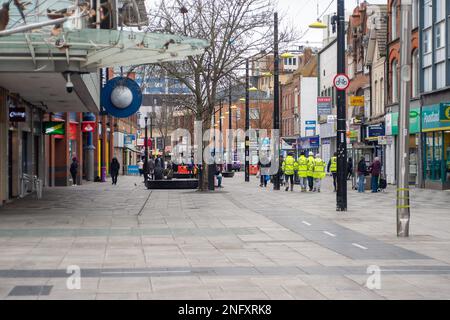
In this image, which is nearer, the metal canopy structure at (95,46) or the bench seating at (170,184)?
the metal canopy structure at (95,46)

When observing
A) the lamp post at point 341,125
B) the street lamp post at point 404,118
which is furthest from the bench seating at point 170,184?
the street lamp post at point 404,118

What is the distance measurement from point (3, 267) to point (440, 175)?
29.6 m

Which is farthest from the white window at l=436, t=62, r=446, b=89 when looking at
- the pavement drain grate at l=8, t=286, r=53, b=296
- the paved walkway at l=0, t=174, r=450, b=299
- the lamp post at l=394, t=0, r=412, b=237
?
the pavement drain grate at l=8, t=286, r=53, b=296

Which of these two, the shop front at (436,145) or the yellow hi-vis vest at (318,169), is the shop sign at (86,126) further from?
the shop front at (436,145)

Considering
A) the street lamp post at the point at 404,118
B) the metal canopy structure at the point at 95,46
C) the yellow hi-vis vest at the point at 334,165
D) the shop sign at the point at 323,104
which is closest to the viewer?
the street lamp post at the point at 404,118

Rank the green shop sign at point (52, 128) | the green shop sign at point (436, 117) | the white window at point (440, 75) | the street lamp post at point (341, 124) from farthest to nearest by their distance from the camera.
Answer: the white window at point (440, 75), the green shop sign at point (436, 117), the green shop sign at point (52, 128), the street lamp post at point (341, 124)

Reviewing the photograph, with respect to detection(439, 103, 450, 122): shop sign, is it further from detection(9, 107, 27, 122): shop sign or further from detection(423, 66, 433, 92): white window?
detection(9, 107, 27, 122): shop sign

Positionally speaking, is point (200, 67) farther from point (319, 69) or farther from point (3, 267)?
point (319, 69)

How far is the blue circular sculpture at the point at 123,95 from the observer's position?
2405 cm

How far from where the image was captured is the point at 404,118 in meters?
15.9
